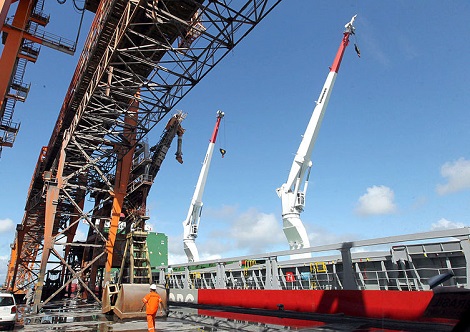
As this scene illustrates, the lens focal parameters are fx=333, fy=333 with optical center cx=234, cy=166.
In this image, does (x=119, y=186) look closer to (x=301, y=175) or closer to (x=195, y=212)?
(x=301, y=175)

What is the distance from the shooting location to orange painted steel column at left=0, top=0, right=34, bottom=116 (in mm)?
16281

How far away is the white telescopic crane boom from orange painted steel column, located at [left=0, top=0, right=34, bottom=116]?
1062 inches

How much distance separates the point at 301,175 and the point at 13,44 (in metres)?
20.4

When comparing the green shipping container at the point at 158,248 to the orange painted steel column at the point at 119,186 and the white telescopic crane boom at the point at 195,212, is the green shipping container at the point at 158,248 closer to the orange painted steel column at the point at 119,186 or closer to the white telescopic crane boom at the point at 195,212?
the white telescopic crane boom at the point at 195,212

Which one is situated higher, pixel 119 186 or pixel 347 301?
pixel 119 186

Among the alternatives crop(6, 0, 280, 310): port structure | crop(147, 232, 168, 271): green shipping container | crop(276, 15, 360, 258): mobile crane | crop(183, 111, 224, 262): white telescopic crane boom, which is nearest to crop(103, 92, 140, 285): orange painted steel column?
crop(6, 0, 280, 310): port structure

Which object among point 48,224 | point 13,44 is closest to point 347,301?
point 48,224

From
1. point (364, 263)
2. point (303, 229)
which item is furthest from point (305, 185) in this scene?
point (364, 263)

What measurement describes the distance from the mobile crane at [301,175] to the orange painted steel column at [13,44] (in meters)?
19.2

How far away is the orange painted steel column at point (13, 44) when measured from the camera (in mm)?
16281

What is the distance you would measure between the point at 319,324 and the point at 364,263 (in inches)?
104

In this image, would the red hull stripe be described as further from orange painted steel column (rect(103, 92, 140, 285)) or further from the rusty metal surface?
orange painted steel column (rect(103, 92, 140, 285))

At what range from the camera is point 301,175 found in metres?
26.4

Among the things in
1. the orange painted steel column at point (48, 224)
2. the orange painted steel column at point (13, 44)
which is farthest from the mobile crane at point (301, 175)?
the orange painted steel column at point (13, 44)
